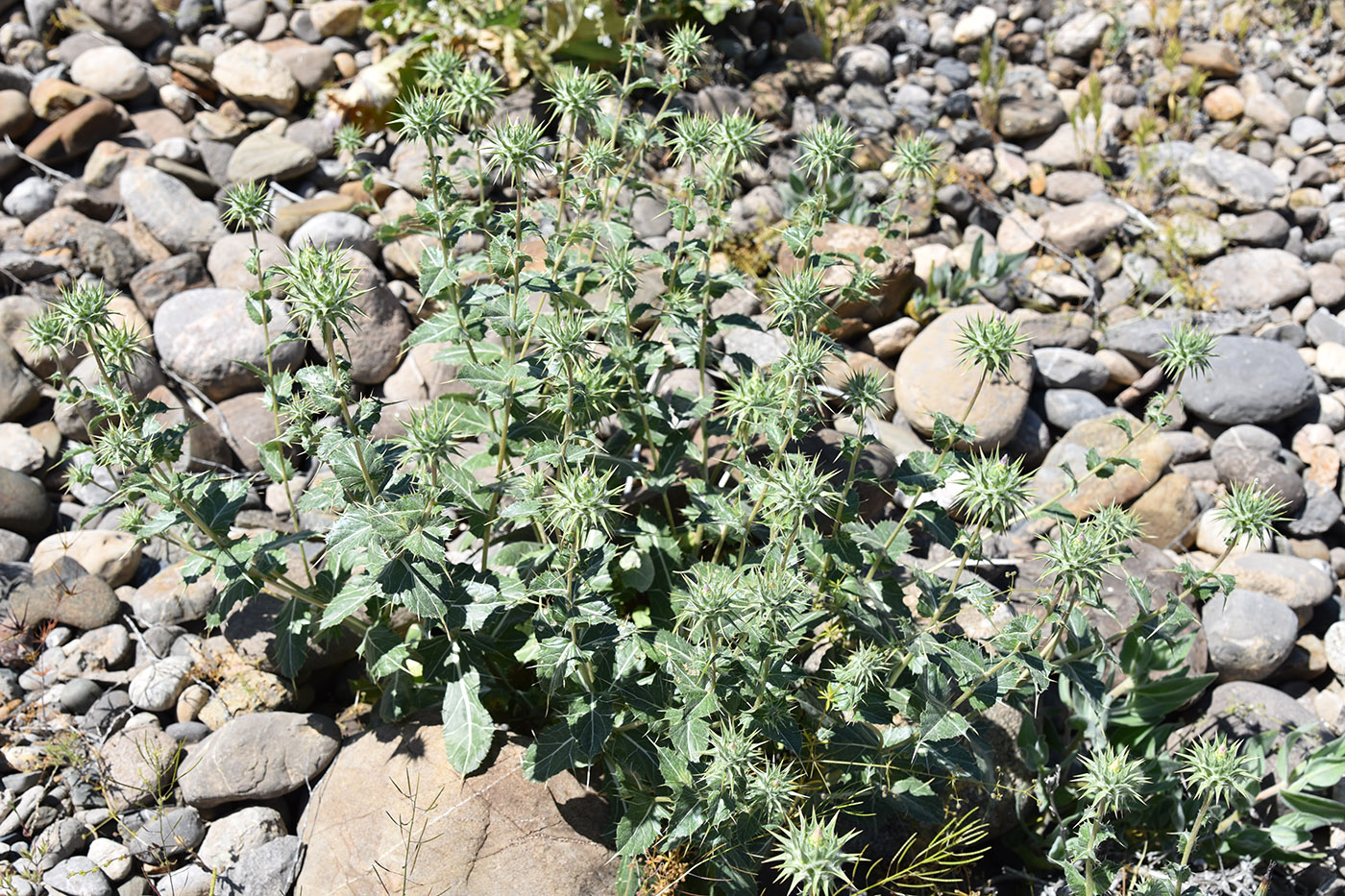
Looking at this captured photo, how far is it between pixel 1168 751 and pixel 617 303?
3046mm

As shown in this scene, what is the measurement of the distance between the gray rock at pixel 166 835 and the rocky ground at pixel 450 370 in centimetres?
2

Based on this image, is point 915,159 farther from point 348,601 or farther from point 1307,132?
point 1307,132

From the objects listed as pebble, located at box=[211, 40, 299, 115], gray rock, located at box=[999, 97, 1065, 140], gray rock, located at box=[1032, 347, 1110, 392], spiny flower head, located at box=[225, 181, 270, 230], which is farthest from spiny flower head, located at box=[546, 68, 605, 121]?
gray rock, located at box=[999, 97, 1065, 140]

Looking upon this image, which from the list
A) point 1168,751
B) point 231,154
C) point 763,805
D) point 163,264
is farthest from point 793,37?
point 763,805

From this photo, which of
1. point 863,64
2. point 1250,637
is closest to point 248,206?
point 1250,637

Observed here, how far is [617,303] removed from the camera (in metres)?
3.68

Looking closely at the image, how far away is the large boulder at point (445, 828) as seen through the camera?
3.30m

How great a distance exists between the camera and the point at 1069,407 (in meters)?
5.56

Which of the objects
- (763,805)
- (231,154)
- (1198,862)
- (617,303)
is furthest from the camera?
(231,154)

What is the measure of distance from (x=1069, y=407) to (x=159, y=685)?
4.63 m

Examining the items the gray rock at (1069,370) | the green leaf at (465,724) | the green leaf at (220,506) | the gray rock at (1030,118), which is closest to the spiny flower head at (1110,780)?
the green leaf at (465,724)

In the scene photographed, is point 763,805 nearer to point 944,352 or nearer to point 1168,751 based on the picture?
point 1168,751

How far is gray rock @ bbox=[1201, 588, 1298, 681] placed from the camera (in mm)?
4703

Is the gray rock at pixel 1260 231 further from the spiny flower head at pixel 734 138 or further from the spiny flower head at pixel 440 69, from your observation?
the spiny flower head at pixel 440 69
